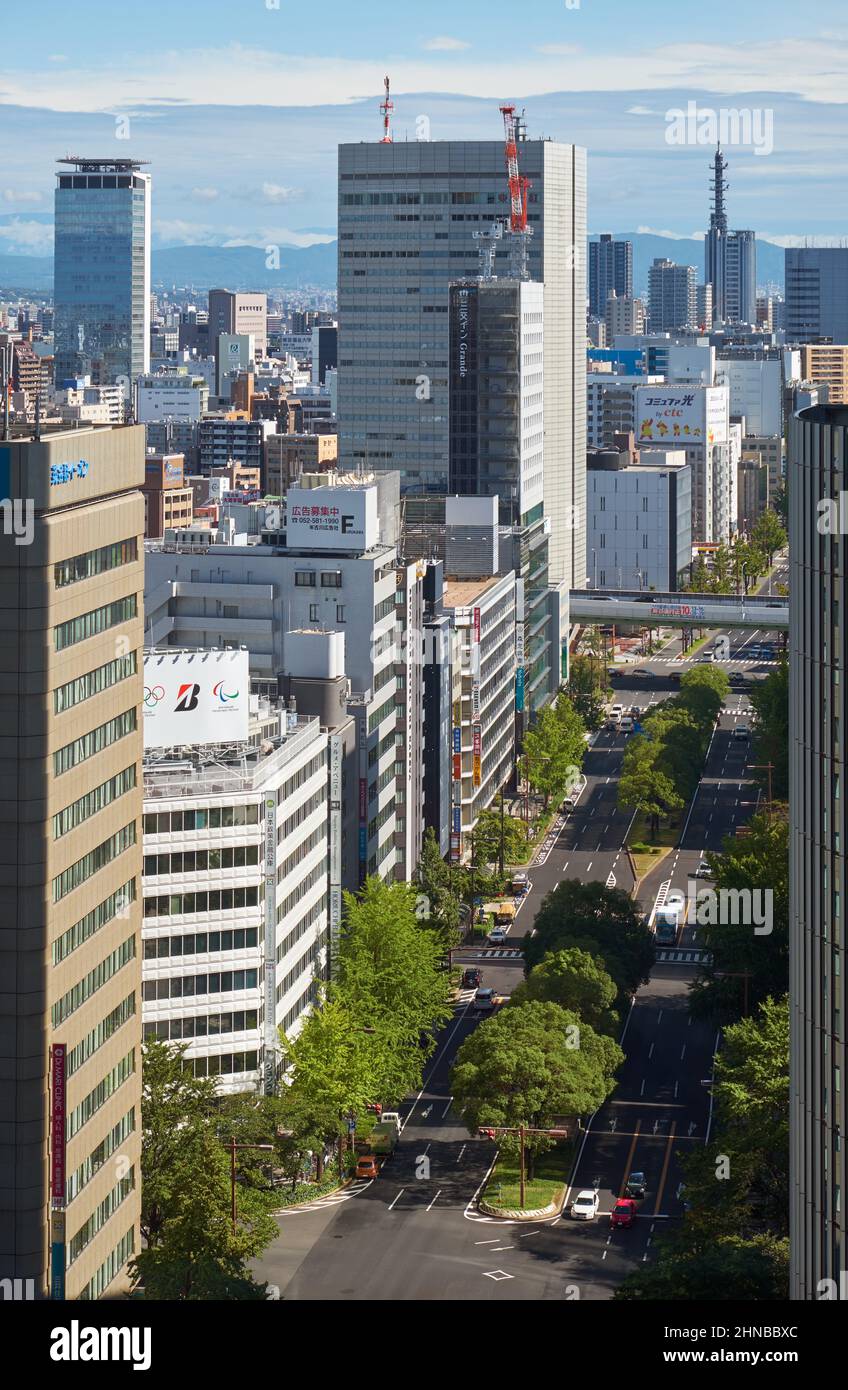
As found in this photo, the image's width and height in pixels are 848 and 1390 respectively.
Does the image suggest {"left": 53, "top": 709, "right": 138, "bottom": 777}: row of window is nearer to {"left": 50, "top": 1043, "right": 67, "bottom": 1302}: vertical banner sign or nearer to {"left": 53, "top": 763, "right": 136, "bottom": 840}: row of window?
{"left": 53, "top": 763, "right": 136, "bottom": 840}: row of window

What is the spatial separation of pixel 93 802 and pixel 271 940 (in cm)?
2663

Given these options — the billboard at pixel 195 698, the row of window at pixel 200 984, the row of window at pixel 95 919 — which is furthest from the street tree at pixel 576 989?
the row of window at pixel 95 919

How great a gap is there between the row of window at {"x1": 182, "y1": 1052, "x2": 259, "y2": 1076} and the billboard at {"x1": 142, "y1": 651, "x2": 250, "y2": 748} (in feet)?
35.6

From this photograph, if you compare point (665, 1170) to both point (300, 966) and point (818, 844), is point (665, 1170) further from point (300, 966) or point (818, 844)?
point (818, 844)

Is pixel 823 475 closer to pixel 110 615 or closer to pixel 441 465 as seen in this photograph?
pixel 110 615

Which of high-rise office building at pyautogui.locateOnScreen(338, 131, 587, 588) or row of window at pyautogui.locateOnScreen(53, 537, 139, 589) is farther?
high-rise office building at pyautogui.locateOnScreen(338, 131, 587, 588)

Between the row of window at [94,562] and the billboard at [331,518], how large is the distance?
46.9 m

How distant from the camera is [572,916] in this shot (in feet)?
298

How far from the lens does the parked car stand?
70750 millimetres

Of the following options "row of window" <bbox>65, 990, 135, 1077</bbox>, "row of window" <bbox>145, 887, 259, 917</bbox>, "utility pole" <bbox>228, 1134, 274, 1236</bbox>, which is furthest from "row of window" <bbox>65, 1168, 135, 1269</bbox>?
"row of window" <bbox>145, 887, 259, 917</bbox>

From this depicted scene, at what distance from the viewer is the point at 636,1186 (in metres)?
71.1

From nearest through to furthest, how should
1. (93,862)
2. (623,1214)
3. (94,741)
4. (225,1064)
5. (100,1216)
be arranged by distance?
1. (94,741)
2. (93,862)
3. (100,1216)
4. (623,1214)
5. (225,1064)

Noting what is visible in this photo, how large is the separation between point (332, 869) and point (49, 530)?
41.8 m

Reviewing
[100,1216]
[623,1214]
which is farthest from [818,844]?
[623,1214]
